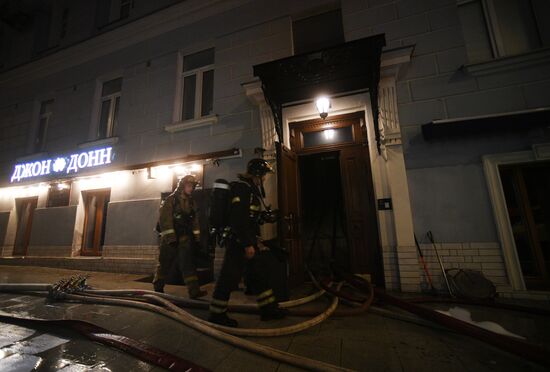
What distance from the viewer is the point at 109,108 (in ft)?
24.4

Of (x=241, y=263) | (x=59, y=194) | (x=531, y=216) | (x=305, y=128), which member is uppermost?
(x=305, y=128)

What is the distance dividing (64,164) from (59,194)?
0.94 metres

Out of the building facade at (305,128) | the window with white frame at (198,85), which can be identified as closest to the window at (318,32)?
the building facade at (305,128)

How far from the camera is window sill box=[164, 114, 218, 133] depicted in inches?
225

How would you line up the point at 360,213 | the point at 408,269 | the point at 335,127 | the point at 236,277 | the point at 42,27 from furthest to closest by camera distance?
1. the point at 42,27
2. the point at 335,127
3. the point at 360,213
4. the point at 408,269
5. the point at 236,277

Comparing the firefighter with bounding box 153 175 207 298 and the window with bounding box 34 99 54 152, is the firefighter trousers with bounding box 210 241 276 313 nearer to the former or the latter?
the firefighter with bounding box 153 175 207 298

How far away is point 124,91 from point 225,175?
4.57 meters

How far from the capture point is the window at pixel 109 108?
288 inches

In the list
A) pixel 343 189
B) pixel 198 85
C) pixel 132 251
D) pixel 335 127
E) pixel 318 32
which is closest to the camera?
pixel 343 189

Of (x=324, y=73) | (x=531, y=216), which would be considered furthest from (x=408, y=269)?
(x=324, y=73)

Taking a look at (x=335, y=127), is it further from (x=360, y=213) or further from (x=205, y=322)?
(x=205, y=322)

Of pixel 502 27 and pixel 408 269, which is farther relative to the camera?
pixel 502 27

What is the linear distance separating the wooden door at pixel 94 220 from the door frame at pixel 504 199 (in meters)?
8.85

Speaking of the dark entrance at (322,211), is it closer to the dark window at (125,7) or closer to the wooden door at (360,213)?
the wooden door at (360,213)
